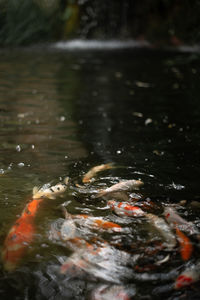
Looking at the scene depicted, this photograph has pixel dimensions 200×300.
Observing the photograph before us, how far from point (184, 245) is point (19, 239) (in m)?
1.19

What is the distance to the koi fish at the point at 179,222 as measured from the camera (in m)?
2.91

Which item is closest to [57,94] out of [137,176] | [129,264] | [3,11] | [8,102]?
[8,102]

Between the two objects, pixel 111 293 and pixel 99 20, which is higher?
pixel 111 293

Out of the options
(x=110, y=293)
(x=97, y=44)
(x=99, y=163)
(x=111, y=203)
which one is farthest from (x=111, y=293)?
(x=97, y=44)

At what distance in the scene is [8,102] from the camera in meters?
6.74

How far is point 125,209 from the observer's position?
319cm

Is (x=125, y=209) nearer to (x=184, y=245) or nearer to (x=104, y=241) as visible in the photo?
(x=104, y=241)

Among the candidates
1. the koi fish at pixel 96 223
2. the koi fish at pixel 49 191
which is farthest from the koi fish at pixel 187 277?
the koi fish at pixel 49 191

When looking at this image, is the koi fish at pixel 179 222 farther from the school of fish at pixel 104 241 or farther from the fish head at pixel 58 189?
the fish head at pixel 58 189

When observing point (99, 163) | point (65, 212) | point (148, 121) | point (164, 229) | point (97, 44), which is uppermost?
point (164, 229)

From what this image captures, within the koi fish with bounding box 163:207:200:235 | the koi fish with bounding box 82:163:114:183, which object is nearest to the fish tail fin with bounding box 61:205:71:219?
the koi fish with bounding box 82:163:114:183

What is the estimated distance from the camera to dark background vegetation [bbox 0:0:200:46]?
45.2 feet

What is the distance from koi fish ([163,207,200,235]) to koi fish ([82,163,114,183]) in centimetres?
95

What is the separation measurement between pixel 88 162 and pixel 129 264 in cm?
189
